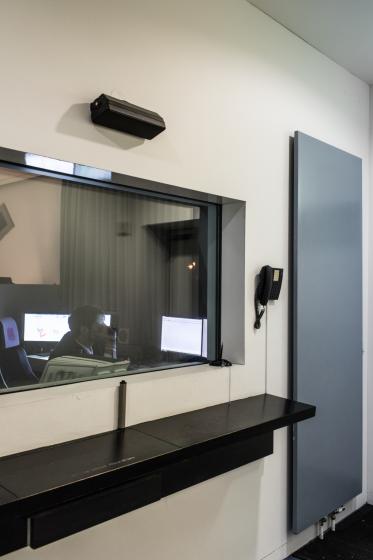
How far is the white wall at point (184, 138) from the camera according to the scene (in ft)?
5.03

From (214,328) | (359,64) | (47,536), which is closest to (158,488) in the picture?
(47,536)

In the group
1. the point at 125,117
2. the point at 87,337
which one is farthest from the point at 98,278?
the point at 125,117

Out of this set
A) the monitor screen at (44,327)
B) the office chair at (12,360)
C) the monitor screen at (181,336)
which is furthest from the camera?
the monitor screen at (181,336)

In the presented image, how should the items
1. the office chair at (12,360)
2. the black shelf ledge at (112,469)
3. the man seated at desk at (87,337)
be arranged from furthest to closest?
the man seated at desk at (87,337) → the office chair at (12,360) → the black shelf ledge at (112,469)

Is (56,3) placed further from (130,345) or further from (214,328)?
(214,328)

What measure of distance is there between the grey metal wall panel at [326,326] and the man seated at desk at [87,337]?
1.08m

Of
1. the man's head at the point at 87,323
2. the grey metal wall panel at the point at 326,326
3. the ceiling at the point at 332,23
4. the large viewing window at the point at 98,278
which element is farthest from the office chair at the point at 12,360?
the ceiling at the point at 332,23

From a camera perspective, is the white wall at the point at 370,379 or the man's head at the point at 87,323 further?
the white wall at the point at 370,379

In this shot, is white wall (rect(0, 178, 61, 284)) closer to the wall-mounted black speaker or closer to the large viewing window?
the large viewing window

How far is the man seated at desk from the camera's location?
1.84 m

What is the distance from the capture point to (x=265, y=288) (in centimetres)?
233

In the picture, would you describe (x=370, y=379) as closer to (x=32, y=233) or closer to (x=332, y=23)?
(x=332, y=23)

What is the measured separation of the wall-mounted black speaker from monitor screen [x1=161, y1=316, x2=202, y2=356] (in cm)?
91

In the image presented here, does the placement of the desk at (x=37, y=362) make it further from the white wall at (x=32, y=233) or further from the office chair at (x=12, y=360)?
the white wall at (x=32, y=233)
